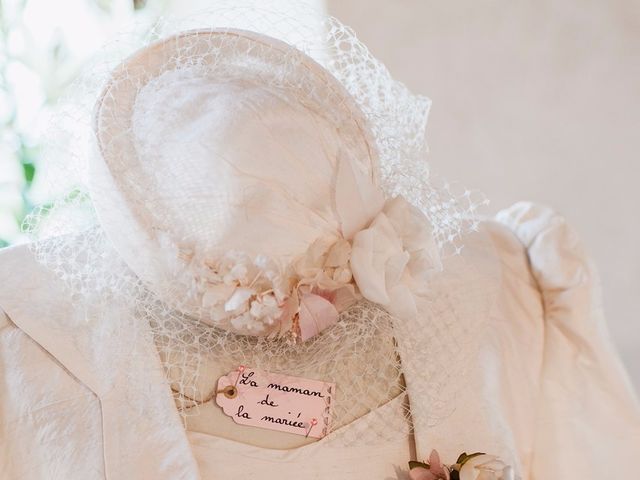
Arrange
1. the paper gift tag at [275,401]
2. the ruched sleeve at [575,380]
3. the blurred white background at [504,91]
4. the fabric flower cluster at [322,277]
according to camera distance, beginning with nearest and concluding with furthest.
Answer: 1. the fabric flower cluster at [322,277]
2. the paper gift tag at [275,401]
3. the ruched sleeve at [575,380]
4. the blurred white background at [504,91]

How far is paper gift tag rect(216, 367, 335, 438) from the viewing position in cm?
95

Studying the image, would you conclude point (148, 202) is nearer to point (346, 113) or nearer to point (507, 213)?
point (346, 113)

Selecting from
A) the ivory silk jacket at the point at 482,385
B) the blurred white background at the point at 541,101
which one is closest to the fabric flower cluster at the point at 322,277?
the ivory silk jacket at the point at 482,385

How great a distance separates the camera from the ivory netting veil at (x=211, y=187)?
2.81 feet

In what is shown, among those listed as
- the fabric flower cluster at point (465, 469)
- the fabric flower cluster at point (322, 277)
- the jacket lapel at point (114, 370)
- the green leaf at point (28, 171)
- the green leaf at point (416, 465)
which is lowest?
the green leaf at point (28, 171)

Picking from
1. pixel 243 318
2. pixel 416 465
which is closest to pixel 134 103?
pixel 243 318

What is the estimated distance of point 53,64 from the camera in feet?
6.08

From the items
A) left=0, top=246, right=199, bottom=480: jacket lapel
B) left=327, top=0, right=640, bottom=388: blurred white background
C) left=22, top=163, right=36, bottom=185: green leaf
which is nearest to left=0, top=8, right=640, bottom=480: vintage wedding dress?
left=0, top=246, right=199, bottom=480: jacket lapel

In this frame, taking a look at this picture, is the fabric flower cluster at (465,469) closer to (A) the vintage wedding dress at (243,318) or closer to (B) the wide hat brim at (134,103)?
(A) the vintage wedding dress at (243,318)

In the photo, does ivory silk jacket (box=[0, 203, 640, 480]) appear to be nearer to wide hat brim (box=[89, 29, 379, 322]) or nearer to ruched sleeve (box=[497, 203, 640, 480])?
ruched sleeve (box=[497, 203, 640, 480])

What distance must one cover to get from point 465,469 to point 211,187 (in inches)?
15.5

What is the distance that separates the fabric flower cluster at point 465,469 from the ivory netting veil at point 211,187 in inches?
2.3

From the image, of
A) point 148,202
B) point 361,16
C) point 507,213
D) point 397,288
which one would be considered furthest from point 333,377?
point 361,16

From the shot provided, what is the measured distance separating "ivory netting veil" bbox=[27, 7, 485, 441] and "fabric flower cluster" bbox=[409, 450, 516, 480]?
0.06 m
